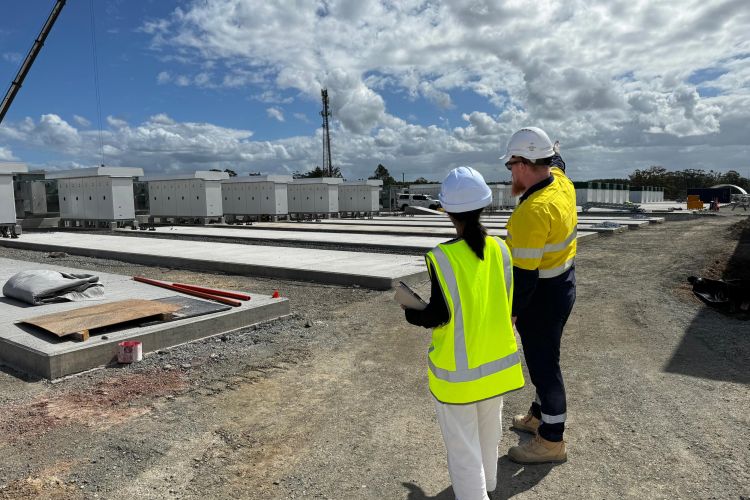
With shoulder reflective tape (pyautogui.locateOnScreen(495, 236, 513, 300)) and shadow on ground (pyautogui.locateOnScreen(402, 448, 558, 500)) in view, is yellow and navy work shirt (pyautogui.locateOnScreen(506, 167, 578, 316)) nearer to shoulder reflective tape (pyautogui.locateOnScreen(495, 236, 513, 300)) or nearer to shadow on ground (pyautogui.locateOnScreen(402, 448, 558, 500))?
shoulder reflective tape (pyautogui.locateOnScreen(495, 236, 513, 300))

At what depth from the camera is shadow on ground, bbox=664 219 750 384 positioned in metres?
4.69

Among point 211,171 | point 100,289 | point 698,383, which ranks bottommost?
point 698,383

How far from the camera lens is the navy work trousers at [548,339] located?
9.86 ft

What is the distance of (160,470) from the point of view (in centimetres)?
313

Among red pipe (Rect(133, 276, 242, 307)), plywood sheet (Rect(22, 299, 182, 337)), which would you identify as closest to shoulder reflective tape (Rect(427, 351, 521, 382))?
plywood sheet (Rect(22, 299, 182, 337))

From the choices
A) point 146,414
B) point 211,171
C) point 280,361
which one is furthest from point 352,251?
point 211,171

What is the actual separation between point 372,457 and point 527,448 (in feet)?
3.19

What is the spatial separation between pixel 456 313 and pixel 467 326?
0.09m

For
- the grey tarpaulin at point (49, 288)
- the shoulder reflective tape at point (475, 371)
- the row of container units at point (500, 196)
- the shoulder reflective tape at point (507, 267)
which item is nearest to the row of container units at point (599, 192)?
the row of container units at point (500, 196)

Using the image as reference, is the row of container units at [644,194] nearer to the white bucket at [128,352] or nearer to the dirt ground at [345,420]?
the dirt ground at [345,420]

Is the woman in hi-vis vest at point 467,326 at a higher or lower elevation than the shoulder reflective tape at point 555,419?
higher

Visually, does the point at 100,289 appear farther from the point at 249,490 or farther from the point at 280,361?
the point at 249,490

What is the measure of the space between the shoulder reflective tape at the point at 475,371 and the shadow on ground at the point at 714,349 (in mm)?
3165

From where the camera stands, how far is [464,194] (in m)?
2.35
